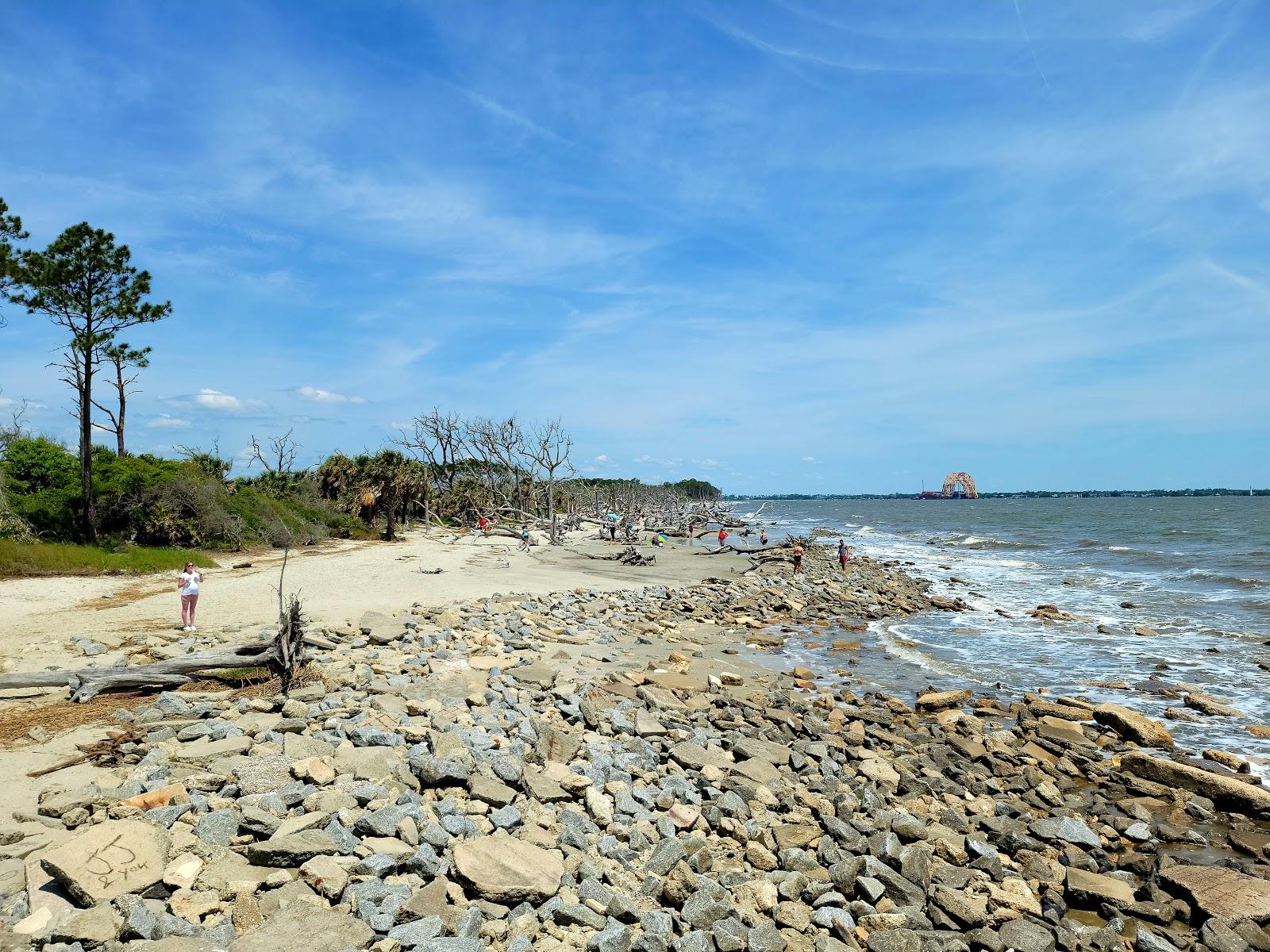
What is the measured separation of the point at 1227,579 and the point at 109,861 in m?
36.1

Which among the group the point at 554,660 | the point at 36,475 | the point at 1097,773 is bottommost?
the point at 1097,773

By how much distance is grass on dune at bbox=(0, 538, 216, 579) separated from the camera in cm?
1906

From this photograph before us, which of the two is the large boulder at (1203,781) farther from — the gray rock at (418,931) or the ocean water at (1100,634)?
the gray rock at (418,931)

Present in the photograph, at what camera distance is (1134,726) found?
9984mm

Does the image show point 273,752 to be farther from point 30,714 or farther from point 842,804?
point 842,804

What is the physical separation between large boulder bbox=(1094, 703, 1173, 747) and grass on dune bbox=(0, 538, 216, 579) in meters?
20.4

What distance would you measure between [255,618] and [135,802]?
9.28 metres

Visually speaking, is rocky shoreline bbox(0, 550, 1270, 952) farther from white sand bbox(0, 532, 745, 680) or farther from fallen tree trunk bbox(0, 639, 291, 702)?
white sand bbox(0, 532, 745, 680)

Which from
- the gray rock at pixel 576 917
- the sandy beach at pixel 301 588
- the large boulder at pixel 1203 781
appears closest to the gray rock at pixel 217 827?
the gray rock at pixel 576 917

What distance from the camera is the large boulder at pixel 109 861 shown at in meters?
4.13

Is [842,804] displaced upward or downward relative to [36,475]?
downward

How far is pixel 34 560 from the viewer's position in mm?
19453

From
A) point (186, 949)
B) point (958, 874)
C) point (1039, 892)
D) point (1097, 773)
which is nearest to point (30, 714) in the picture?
point (186, 949)

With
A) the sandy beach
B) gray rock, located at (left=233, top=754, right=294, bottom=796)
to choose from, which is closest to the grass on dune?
the sandy beach
